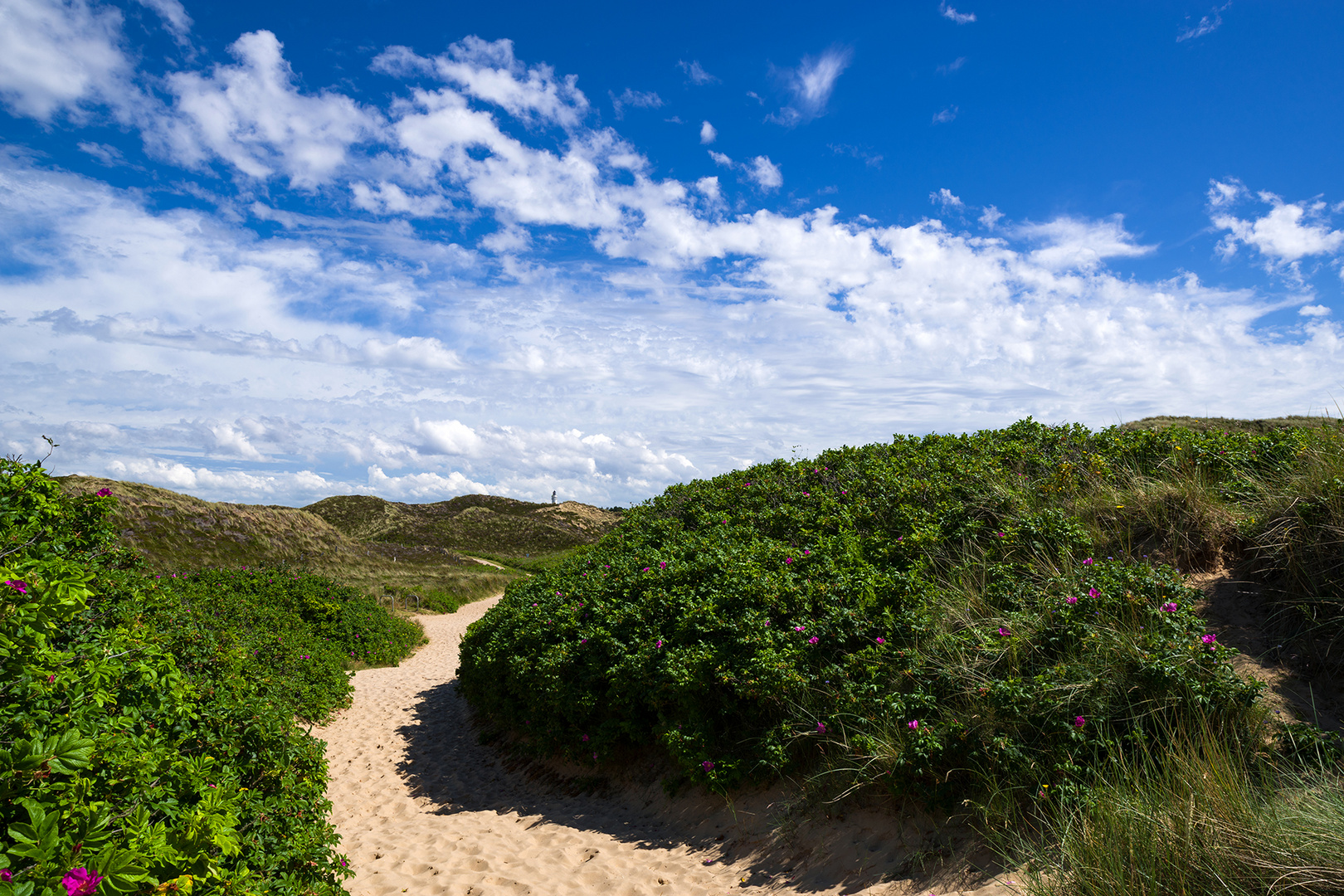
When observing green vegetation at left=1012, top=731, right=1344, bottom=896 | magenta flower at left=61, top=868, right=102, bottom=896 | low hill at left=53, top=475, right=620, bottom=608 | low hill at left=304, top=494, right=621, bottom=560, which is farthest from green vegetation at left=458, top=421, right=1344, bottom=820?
low hill at left=304, top=494, right=621, bottom=560

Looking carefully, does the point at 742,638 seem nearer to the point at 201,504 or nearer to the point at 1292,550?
the point at 1292,550

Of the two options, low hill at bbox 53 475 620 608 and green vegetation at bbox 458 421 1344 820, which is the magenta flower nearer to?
green vegetation at bbox 458 421 1344 820

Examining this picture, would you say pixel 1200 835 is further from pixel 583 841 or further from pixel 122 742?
pixel 122 742

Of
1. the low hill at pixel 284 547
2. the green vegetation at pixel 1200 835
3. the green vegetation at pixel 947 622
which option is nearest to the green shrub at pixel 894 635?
the green vegetation at pixel 947 622

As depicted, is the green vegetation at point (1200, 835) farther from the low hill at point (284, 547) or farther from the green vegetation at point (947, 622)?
the low hill at point (284, 547)

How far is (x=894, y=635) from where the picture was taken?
5.92 m

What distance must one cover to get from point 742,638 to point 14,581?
16.6 ft

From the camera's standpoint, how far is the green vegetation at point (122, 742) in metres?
2.52

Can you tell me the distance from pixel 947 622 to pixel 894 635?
18.9 inches

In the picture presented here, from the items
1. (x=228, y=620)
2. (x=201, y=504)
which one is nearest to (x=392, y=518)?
(x=201, y=504)

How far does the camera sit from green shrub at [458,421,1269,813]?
14.9 feet

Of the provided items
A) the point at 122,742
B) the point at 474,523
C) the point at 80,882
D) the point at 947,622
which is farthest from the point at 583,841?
the point at 474,523

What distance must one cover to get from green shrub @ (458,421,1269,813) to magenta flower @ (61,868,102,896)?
4.46 meters

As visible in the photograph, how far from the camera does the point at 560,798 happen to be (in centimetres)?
765
